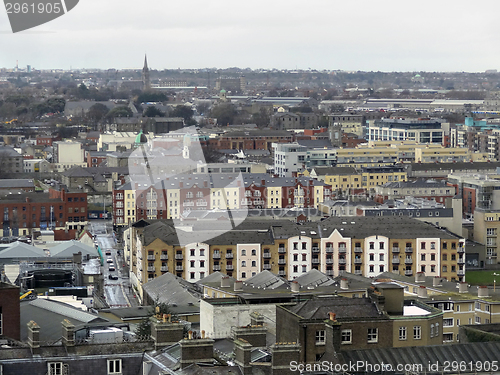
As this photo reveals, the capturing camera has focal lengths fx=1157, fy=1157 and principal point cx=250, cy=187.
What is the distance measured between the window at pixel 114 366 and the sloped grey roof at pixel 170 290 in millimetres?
9252

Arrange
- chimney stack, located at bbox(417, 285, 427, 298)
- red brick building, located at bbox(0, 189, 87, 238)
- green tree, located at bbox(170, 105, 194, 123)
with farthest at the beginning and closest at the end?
1. green tree, located at bbox(170, 105, 194, 123)
2. red brick building, located at bbox(0, 189, 87, 238)
3. chimney stack, located at bbox(417, 285, 427, 298)

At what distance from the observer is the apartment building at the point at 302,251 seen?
79.6 ft

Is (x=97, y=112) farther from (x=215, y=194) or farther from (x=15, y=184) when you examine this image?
(x=215, y=194)

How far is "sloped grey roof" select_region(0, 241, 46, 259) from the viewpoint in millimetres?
21688

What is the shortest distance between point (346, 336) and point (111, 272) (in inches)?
628

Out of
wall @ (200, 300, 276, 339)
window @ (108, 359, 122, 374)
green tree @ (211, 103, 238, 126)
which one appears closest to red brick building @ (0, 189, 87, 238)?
wall @ (200, 300, 276, 339)

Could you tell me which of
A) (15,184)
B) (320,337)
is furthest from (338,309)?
(15,184)

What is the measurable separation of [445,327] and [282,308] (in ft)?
17.4

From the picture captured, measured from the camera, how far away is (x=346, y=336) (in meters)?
11.9

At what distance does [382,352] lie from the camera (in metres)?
11.2

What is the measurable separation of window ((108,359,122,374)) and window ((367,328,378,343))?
3.62 metres

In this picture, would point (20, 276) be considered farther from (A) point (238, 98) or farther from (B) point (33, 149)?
(A) point (238, 98)

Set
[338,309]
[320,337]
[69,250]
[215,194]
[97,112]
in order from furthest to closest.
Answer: [97,112], [215,194], [69,250], [338,309], [320,337]

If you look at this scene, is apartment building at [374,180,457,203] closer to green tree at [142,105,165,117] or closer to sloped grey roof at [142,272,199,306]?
sloped grey roof at [142,272,199,306]
